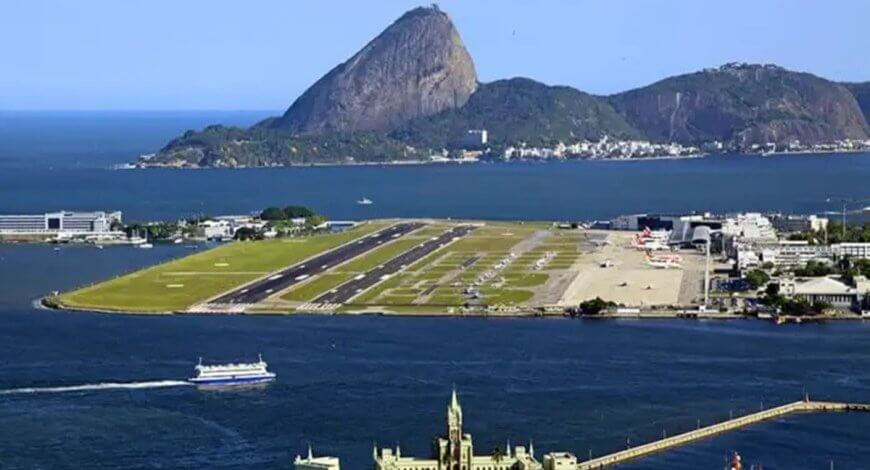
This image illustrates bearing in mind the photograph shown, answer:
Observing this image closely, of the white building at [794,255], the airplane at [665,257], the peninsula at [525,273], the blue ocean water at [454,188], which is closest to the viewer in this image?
the peninsula at [525,273]

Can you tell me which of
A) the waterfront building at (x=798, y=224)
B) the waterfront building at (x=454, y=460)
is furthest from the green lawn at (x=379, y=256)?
the waterfront building at (x=454, y=460)

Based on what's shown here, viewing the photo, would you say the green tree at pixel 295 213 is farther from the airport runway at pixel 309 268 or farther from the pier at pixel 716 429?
the pier at pixel 716 429

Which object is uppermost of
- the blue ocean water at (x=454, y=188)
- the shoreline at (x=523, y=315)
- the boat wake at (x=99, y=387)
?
the blue ocean water at (x=454, y=188)

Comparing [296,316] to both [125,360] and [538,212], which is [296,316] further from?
[538,212]

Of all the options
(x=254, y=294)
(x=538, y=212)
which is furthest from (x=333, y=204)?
(x=254, y=294)

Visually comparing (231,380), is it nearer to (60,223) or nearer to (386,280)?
(386,280)

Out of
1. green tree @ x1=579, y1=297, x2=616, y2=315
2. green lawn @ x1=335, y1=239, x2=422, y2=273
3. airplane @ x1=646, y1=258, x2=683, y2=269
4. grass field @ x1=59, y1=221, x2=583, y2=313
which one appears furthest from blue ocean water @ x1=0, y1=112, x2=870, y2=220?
green tree @ x1=579, y1=297, x2=616, y2=315

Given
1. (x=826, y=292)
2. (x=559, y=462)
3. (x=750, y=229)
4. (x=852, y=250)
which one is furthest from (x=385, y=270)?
(x=559, y=462)
